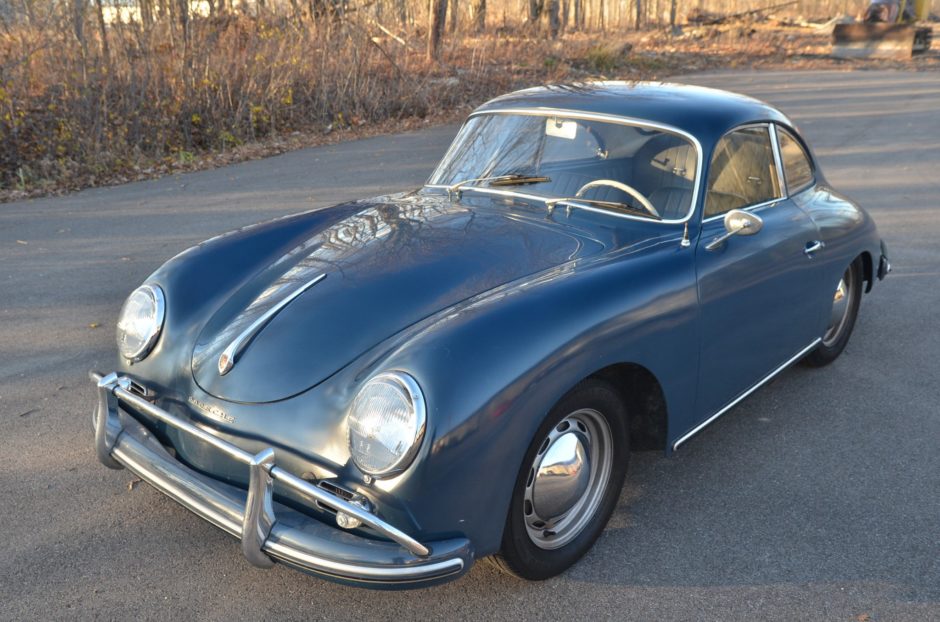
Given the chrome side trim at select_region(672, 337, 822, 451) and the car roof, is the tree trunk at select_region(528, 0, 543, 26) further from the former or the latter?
the chrome side trim at select_region(672, 337, 822, 451)

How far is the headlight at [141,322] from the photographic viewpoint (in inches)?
123

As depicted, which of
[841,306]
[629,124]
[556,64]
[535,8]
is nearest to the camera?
[629,124]

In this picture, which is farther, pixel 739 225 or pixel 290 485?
pixel 739 225

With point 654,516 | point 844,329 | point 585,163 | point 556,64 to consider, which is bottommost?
point 654,516

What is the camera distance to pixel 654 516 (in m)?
3.29

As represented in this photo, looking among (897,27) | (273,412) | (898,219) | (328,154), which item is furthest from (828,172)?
(897,27)

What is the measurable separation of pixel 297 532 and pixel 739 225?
2.15 m

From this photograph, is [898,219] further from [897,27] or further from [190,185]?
[897,27]

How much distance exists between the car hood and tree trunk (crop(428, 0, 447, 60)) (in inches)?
500

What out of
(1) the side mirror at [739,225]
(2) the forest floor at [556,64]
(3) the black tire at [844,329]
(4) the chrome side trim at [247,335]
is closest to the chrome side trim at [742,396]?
(3) the black tire at [844,329]

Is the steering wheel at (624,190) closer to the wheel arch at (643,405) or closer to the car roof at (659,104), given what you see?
the car roof at (659,104)

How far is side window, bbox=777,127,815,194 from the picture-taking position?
4.27m

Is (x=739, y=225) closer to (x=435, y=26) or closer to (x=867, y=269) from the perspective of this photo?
(x=867, y=269)

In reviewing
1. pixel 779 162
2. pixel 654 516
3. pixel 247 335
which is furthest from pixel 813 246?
pixel 247 335
